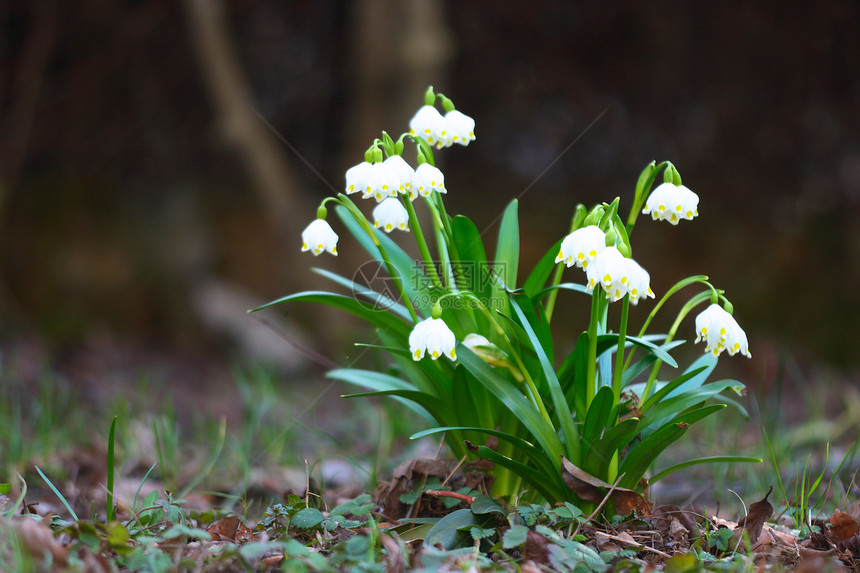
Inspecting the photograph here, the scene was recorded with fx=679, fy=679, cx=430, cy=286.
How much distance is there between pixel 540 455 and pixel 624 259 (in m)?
0.42

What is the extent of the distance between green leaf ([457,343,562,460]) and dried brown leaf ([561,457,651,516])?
1.5 inches

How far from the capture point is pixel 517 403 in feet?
4.20

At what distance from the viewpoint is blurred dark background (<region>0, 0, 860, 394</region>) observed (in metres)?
4.07

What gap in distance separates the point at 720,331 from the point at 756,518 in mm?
364

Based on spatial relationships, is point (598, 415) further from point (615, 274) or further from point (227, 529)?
point (227, 529)

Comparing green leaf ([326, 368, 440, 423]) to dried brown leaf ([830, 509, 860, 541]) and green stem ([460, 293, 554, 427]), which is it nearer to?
green stem ([460, 293, 554, 427])

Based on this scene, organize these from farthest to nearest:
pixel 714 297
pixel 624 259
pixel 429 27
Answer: pixel 429 27, pixel 714 297, pixel 624 259

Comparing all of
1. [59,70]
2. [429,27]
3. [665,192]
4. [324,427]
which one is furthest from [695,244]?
[59,70]

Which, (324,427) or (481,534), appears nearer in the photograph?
(481,534)

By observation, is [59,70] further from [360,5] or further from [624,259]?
[624,259]

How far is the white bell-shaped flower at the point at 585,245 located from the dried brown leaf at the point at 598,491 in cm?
38

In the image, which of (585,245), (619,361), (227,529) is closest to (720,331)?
(619,361)

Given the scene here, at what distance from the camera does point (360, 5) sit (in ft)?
11.9

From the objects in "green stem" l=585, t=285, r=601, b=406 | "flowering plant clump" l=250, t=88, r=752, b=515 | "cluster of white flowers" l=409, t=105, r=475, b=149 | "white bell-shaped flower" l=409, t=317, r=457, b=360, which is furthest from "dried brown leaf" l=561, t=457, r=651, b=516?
"cluster of white flowers" l=409, t=105, r=475, b=149
